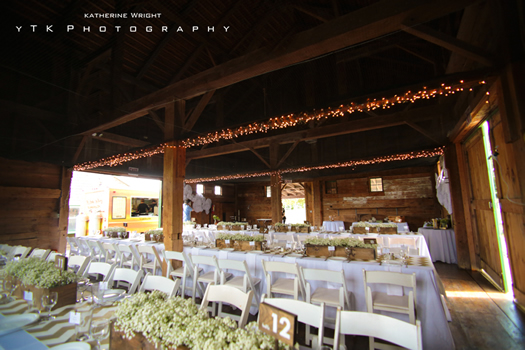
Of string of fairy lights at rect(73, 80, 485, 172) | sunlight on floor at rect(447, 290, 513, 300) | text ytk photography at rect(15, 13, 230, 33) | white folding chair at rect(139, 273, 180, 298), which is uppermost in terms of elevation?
text ytk photography at rect(15, 13, 230, 33)

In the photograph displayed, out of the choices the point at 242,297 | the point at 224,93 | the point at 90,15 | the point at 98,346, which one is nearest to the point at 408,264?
the point at 242,297

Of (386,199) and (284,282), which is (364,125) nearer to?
(284,282)

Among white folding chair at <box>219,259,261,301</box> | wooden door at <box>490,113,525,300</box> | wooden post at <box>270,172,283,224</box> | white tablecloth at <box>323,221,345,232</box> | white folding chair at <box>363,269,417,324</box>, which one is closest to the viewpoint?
white folding chair at <box>363,269,417,324</box>

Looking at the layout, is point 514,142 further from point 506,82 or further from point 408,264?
point 408,264

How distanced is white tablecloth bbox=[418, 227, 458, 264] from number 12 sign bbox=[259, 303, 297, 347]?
27.9 ft

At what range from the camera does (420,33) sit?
11.4 ft

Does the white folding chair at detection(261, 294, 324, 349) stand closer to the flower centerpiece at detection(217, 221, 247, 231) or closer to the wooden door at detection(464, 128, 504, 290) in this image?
the wooden door at detection(464, 128, 504, 290)

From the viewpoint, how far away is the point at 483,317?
3727mm

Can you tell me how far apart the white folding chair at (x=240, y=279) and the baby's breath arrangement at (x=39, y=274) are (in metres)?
1.95

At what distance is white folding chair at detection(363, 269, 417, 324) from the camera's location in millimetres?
2793

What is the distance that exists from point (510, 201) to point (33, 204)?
40.3 ft

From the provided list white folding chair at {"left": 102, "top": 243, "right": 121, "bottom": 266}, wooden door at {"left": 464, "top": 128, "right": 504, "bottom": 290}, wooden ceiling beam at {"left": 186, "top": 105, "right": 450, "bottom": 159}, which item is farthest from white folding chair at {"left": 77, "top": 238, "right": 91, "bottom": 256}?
→ wooden door at {"left": 464, "top": 128, "right": 504, "bottom": 290}

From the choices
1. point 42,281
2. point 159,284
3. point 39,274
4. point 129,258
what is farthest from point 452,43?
point 129,258

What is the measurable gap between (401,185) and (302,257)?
1021 cm
